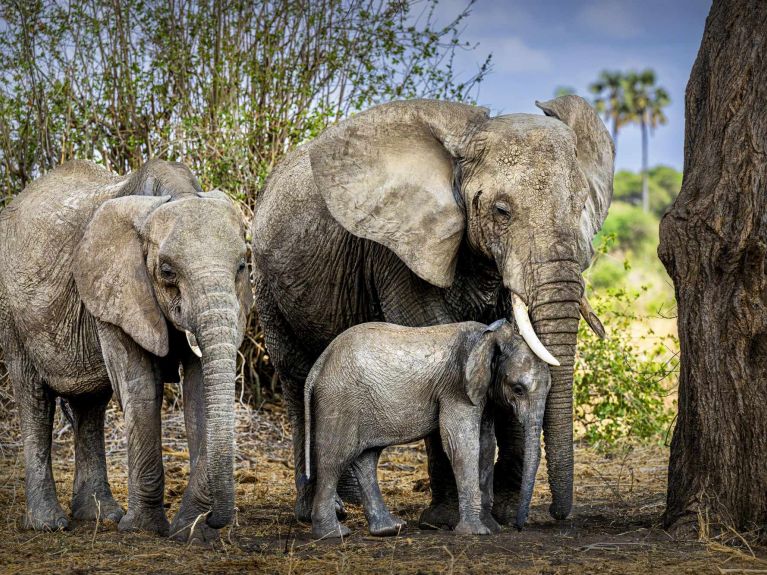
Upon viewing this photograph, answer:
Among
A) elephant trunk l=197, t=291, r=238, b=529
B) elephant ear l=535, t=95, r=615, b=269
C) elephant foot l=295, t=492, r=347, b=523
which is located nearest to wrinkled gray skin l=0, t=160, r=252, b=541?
elephant trunk l=197, t=291, r=238, b=529

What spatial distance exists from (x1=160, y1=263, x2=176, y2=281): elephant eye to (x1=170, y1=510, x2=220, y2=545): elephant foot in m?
1.17

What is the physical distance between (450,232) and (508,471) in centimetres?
137

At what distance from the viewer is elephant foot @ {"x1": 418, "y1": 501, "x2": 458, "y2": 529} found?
6219mm

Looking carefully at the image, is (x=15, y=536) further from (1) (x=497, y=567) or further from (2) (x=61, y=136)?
(2) (x=61, y=136)

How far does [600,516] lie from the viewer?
6.54 metres

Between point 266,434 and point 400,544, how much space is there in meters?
4.58

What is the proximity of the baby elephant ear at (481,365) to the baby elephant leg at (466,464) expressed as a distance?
119mm

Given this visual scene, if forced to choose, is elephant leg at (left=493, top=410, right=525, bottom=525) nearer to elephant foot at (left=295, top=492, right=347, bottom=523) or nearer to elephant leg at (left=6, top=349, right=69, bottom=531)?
elephant foot at (left=295, top=492, right=347, bottom=523)

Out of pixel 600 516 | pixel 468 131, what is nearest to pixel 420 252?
pixel 468 131

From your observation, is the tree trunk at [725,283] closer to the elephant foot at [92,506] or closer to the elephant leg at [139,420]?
the elephant leg at [139,420]

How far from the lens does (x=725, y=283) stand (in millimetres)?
5570

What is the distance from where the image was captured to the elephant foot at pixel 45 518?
21.6 ft

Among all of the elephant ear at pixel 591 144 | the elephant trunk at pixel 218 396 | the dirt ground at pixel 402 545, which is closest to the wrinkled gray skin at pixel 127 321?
the elephant trunk at pixel 218 396

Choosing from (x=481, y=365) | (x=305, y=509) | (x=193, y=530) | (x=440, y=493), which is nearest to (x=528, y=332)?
(x=481, y=365)
